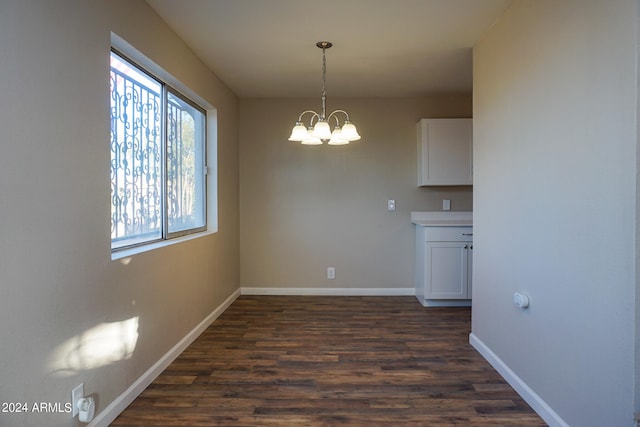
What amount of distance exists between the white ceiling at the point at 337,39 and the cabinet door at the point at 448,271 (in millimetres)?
Result: 1764

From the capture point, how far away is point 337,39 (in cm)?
287

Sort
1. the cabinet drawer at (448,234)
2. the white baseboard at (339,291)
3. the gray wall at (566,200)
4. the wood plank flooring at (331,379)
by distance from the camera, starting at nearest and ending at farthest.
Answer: the gray wall at (566,200)
the wood plank flooring at (331,379)
the cabinet drawer at (448,234)
the white baseboard at (339,291)

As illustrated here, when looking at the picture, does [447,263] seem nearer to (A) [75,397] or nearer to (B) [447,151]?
(B) [447,151]

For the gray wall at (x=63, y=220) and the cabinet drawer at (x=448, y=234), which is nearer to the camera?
the gray wall at (x=63, y=220)

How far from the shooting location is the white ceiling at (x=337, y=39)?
240cm

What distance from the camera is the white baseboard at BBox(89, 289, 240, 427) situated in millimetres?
1913

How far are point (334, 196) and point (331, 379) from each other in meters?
2.52

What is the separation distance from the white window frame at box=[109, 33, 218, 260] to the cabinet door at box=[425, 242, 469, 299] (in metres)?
2.30

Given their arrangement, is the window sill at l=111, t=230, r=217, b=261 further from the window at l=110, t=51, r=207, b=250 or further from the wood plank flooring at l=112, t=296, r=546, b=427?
the wood plank flooring at l=112, t=296, r=546, b=427

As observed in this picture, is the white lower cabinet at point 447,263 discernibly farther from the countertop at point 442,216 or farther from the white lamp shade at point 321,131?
the white lamp shade at point 321,131

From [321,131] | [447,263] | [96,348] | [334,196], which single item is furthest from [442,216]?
[96,348]

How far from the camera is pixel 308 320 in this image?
3654 millimetres

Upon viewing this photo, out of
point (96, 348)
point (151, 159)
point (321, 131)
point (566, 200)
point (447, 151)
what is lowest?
point (96, 348)

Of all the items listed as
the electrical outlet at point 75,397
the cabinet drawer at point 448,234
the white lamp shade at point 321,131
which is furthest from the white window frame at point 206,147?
the cabinet drawer at point 448,234
